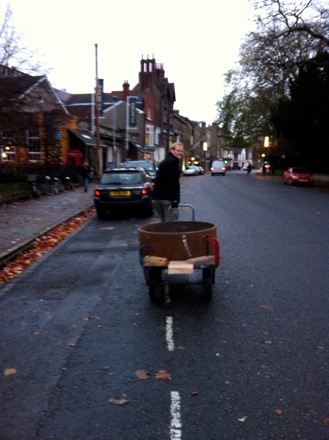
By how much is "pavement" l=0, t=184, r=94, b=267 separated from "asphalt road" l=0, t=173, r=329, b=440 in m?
2.10

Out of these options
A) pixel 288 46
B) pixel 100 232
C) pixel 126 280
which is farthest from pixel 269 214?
pixel 288 46

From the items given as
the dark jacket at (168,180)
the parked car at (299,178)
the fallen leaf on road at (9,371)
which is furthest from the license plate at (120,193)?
the parked car at (299,178)

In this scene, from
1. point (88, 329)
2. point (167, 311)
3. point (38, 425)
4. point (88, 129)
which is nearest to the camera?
point (38, 425)

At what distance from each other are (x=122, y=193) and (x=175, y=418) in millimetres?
11403

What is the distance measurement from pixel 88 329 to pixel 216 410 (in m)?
2.07

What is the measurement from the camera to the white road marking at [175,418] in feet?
9.98

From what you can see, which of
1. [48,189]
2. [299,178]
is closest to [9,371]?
[48,189]

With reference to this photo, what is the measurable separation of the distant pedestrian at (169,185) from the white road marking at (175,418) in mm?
4145

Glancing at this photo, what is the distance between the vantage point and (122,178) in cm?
1468

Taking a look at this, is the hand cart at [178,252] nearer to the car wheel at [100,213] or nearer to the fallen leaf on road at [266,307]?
the fallen leaf on road at [266,307]

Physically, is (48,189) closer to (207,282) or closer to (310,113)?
(207,282)

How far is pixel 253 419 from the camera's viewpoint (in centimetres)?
321

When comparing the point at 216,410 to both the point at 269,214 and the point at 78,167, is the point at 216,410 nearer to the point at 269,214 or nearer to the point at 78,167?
the point at 269,214

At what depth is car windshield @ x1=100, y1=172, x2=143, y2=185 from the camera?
47.8 feet
